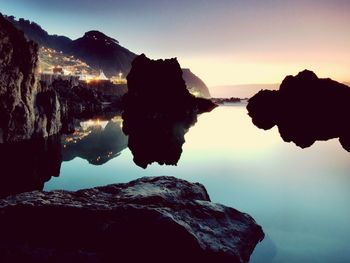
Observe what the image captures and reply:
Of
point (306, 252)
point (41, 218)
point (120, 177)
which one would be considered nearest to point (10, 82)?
point (120, 177)

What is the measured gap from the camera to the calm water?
40.5 feet

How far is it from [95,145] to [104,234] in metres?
37.1

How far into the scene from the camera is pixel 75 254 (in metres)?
7.64

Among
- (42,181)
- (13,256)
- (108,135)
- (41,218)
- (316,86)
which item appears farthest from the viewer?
(108,135)

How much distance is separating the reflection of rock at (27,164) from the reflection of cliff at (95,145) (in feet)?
5.49

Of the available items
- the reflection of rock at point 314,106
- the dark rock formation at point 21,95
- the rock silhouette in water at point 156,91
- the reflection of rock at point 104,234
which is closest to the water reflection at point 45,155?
the dark rock formation at point 21,95

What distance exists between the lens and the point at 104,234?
8.21 meters

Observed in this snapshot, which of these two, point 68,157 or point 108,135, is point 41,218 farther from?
point 108,135

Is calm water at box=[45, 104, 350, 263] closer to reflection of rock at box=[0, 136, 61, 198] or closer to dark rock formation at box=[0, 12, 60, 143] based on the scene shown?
reflection of rock at box=[0, 136, 61, 198]

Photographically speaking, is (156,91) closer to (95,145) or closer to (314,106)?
(95,145)

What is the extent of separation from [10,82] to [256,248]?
3790 cm

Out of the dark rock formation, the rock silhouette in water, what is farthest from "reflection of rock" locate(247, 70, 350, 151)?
the dark rock formation

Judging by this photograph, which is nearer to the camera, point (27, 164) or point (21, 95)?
point (27, 164)

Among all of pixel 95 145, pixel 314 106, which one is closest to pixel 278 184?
pixel 314 106
